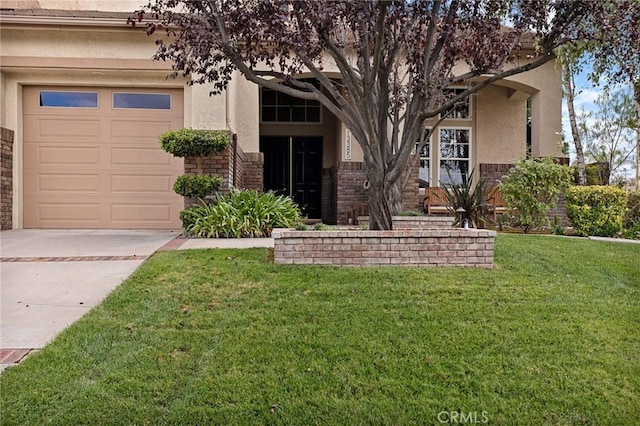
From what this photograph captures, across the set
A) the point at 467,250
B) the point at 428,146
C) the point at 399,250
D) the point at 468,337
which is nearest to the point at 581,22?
the point at 467,250

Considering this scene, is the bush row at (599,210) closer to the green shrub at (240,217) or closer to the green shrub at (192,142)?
the green shrub at (240,217)

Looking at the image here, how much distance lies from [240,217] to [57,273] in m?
2.98

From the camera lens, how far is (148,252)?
5.98 meters

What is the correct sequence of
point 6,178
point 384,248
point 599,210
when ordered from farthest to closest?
point 6,178 < point 599,210 < point 384,248

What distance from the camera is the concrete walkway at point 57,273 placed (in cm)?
335

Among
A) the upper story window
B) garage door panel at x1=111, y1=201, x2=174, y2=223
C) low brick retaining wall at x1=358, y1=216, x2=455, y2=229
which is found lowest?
low brick retaining wall at x1=358, y1=216, x2=455, y2=229

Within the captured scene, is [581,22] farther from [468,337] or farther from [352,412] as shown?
[352,412]

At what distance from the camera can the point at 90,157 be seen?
9.39m

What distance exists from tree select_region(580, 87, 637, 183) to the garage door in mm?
14015

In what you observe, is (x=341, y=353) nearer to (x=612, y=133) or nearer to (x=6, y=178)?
(x=6, y=178)

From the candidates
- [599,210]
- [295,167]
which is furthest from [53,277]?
[295,167]

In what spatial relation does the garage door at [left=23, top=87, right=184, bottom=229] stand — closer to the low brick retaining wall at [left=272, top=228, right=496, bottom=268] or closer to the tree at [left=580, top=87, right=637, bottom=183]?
the low brick retaining wall at [left=272, top=228, right=496, bottom=268]

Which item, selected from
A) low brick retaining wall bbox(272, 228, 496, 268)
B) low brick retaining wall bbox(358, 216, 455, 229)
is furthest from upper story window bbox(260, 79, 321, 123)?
low brick retaining wall bbox(272, 228, 496, 268)

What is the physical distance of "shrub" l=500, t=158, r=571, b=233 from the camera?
8055 millimetres
